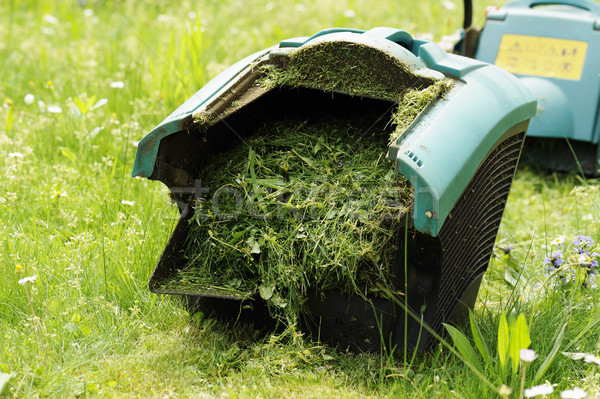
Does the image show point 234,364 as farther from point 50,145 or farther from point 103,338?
point 50,145

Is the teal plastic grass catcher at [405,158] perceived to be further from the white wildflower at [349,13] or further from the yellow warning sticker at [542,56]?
the white wildflower at [349,13]

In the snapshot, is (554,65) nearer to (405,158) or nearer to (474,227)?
(474,227)

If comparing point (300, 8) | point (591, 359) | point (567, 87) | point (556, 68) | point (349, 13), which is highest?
point (300, 8)

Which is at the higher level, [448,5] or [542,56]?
[448,5]

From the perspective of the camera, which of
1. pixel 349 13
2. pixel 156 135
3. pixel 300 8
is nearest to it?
pixel 156 135

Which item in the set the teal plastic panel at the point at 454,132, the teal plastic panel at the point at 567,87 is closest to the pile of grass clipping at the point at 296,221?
the teal plastic panel at the point at 454,132

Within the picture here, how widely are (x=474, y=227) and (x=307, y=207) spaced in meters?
0.59

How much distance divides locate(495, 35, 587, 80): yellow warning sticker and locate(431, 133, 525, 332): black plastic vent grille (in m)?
1.52

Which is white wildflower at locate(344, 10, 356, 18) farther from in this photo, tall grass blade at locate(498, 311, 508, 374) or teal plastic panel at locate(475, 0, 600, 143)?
tall grass blade at locate(498, 311, 508, 374)

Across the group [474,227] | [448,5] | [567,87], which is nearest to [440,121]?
[474,227]

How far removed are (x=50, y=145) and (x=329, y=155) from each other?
1939 mm

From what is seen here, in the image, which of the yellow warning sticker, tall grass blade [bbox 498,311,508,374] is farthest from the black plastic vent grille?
the yellow warning sticker

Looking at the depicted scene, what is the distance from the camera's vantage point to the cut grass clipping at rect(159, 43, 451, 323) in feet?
7.27

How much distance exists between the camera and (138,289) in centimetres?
258
